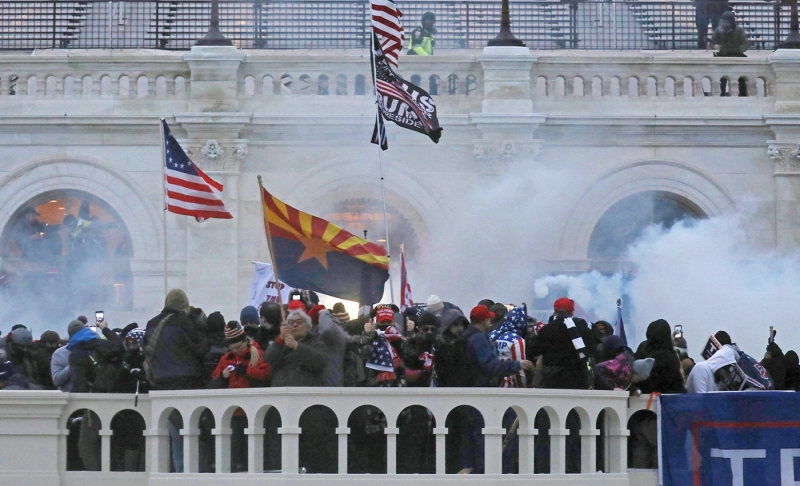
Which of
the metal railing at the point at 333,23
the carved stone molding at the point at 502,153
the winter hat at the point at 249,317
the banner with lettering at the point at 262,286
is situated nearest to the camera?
the winter hat at the point at 249,317

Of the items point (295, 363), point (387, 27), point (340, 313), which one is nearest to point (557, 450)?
point (295, 363)

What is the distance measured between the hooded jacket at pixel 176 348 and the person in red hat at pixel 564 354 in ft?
9.48

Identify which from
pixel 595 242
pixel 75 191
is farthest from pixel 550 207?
pixel 75 191

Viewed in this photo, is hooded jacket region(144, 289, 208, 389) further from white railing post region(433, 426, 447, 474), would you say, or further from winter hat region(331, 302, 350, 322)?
white railing post region(433, 426, 447, 474)

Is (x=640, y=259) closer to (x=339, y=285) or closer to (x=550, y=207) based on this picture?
(x=550, y=207)

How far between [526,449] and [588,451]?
21.3 inches

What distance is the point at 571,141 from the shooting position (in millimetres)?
22297

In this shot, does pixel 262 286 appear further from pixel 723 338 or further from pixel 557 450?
pixel 557 450

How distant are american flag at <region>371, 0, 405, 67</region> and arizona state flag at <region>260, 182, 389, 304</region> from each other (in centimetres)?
439

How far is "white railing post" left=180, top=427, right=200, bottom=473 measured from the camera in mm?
12047

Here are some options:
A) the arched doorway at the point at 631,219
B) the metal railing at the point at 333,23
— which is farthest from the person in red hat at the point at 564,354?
the metal railing at the point at 333,23

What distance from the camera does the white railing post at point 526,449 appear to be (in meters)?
11.9

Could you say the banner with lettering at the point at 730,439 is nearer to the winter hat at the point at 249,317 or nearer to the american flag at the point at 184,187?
the winter hat at the point at 249,317

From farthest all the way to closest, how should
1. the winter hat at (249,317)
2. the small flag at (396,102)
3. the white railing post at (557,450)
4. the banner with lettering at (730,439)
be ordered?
the small flag at (396,102) < the winter hat at (249,317) < the banner with lettering at (730,439) < the white railing post at (557,450)
